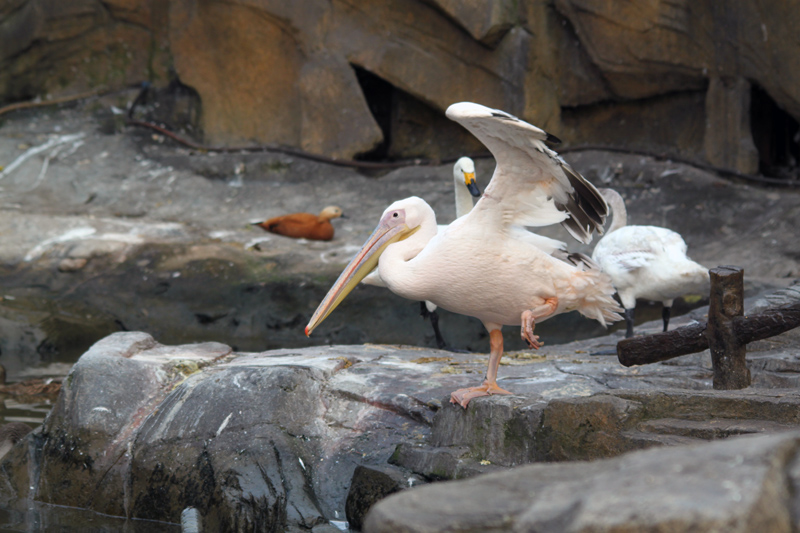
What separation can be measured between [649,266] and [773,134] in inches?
231

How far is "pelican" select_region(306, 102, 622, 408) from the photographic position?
349 cm

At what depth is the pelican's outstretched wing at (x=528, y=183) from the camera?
318cm

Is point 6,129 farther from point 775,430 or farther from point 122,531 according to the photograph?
point 775,430

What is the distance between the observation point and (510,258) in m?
3.56

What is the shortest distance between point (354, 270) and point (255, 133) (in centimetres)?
749

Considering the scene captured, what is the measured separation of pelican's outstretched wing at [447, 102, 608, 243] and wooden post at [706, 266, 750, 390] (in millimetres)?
645

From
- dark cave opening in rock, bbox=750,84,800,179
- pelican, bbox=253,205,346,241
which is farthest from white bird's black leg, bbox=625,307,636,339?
dark cave opening in rock, bbox=750,84,800,179

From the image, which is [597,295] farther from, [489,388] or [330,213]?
[330,213]

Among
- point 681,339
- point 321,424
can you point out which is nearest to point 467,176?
point 321,424

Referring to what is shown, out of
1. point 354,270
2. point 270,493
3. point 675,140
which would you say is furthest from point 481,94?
point 270,493

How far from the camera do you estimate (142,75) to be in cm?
1195

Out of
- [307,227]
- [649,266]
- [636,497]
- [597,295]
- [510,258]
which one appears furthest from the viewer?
[307,227]

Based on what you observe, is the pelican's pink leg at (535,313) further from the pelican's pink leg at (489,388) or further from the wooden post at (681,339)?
the wooden post at (681,339)

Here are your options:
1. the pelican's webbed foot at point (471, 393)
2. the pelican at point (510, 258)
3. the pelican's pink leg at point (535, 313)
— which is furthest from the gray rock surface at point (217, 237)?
the pelican's webbed foot at point (471, 393)
